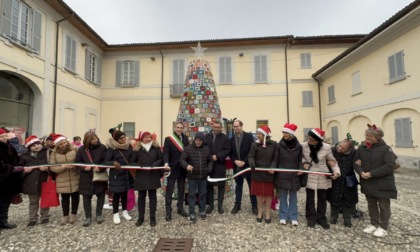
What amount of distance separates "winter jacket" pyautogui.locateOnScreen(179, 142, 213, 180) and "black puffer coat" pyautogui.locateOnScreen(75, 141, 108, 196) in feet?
4.61

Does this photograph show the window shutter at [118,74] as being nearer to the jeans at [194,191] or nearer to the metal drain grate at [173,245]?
the jeans at [194,191]

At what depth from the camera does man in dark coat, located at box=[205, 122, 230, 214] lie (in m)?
4.26

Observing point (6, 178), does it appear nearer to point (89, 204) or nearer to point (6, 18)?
point (89, 204)

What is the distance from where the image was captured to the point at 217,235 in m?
3.45

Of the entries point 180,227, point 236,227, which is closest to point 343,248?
point 236,227

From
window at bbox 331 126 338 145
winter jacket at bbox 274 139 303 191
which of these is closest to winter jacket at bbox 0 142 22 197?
winter jacket at bbox 274 139 303 191

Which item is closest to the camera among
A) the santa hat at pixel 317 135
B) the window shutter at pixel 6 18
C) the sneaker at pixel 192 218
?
the santa hat at pixel 317 135

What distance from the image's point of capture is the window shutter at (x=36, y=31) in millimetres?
9602

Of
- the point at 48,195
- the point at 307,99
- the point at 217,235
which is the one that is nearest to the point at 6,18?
the point at 48,195

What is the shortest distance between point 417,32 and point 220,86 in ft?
32.1

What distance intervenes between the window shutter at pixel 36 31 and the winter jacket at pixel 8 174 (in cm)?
833

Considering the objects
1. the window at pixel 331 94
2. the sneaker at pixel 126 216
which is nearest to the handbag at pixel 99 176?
the sneaker at pixel 126 216

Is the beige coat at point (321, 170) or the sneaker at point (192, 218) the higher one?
the beige coat at point (321, 170)

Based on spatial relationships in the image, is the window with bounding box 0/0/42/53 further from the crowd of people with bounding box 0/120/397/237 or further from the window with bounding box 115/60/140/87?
the crowd of people with bounding box 0/120/397/237
